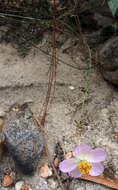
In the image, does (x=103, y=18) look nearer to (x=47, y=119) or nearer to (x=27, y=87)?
(x=27, y=87)

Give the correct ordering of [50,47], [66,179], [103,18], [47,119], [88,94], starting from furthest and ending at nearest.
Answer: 1. [103,18]
2. [50,47]
3. [88,94]
4. [47,119]
5. [66,179]

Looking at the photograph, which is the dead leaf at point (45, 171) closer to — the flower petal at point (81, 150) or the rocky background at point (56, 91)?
the rocky background at point (56, 91)

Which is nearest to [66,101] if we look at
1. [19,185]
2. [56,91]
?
[56,91]

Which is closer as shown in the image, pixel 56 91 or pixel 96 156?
pixel 96 156

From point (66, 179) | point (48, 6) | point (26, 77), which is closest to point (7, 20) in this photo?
point (48, 6)

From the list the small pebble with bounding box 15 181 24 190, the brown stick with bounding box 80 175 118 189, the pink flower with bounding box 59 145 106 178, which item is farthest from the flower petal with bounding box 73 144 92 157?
the small pebble with bounding box 15 181 24 190

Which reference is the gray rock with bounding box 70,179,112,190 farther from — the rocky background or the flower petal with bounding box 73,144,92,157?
the flower petal with bounding box 73,144,92,157

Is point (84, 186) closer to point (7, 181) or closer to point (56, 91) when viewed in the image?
point (7, 181)
